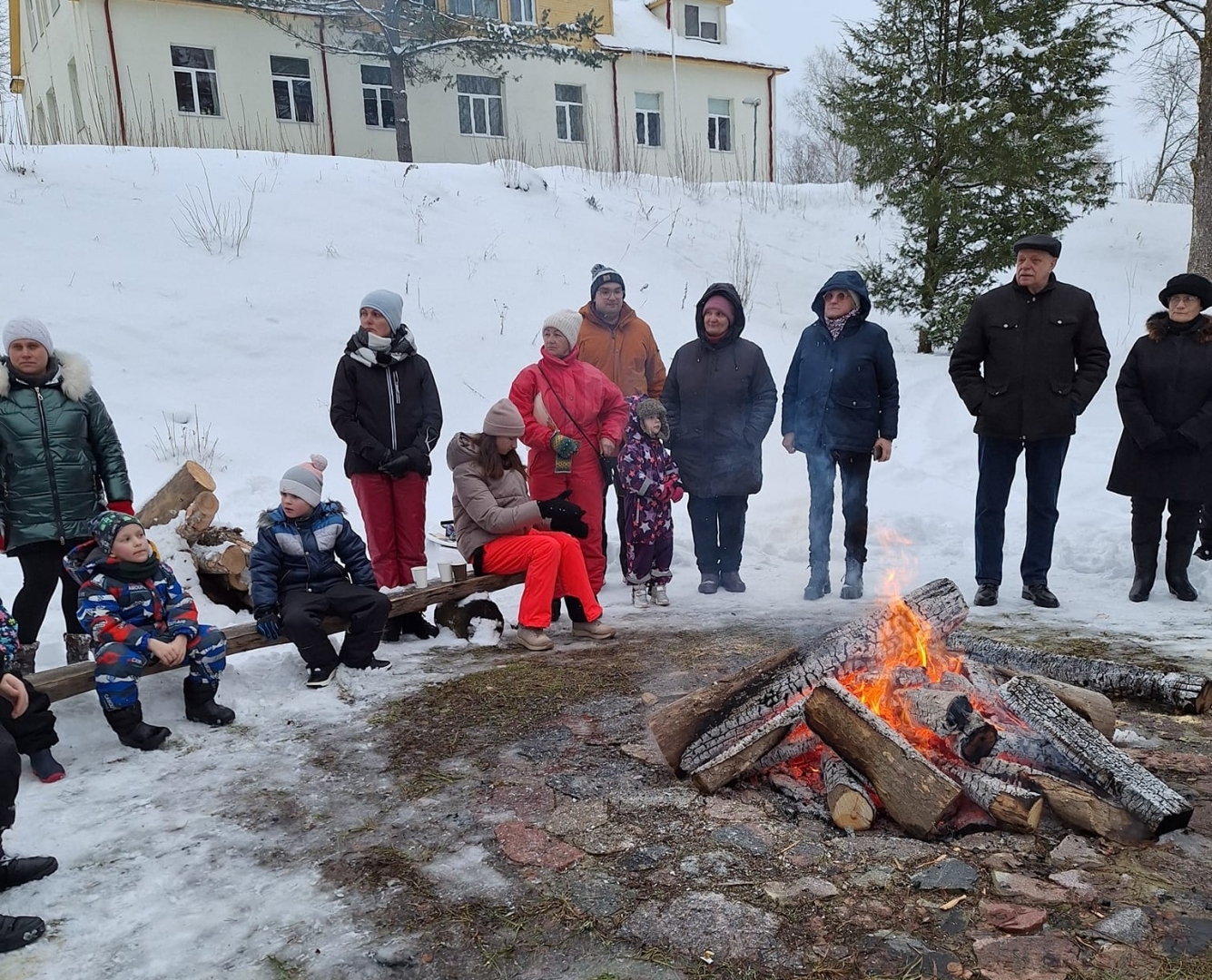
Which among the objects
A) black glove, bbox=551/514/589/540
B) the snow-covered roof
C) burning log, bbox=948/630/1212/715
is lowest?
burning log, bbox=948/630/1212/715

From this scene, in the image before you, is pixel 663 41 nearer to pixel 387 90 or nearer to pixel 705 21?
pixel 705 21

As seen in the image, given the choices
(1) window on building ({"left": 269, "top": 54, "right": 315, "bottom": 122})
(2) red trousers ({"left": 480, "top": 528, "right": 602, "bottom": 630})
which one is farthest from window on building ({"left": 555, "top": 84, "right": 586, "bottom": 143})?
(2) red trousers ({"left": 480, "top": 528, "right": 602, "bottom": 630})

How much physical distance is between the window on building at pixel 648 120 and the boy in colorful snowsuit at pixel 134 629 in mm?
24255

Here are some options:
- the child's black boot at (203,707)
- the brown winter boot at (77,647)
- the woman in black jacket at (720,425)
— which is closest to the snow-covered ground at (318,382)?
the child's black boot at (203,707)

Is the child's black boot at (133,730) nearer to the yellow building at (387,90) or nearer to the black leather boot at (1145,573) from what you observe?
the black leather boot at (1145,573)

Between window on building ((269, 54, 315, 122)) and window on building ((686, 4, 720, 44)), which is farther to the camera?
window on building ((686, 4, 720, 44))

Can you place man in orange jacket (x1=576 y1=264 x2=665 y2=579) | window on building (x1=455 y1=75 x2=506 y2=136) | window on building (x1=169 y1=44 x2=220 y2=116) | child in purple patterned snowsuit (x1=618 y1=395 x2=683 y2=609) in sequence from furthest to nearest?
window on building (x1=455 y1=75 x2=506 y2=136) → window on building (x1=169 y1=44 x2=220 y2=116) → man in orange jacket (x1=576 y1=264 x2=665 y2=579) → child in purple patterned snowsuit (x1=618 y1=395 x2=683 y2=609)

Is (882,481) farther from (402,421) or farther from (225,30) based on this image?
(225,30)

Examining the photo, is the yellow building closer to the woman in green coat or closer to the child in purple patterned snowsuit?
the child in purple patterned snowsuit

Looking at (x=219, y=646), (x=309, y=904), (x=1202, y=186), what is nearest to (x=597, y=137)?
(x=1202, y=186)

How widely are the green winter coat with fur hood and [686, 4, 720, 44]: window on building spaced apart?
2639 cm

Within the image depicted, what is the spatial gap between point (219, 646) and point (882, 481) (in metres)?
6.75

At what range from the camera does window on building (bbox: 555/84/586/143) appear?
25.1m

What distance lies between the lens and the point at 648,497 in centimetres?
673
